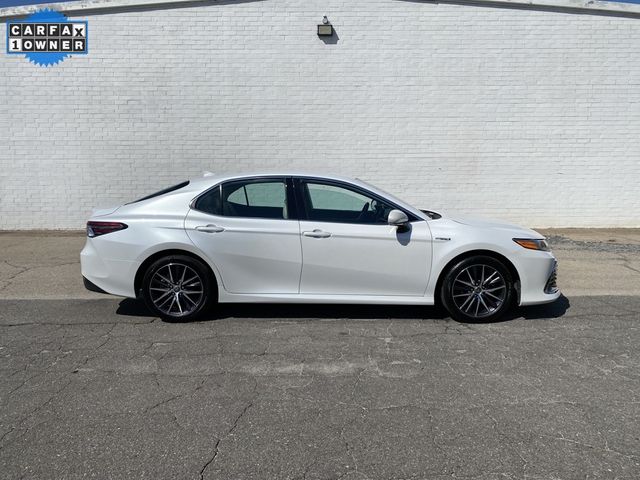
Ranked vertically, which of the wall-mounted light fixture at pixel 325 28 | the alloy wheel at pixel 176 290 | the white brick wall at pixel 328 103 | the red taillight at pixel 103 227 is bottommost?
the alloy wheel at pixel 176 290

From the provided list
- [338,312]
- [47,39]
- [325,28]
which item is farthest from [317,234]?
[47,39]

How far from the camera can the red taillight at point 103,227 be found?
5945mm

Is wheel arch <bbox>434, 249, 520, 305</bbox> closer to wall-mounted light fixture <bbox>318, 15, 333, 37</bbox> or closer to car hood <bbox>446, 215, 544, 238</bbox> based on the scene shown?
car hood <bbox>446, 215, 544, 238</bbox>

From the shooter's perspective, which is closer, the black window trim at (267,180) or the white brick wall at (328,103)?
the black window trim at (267,180)

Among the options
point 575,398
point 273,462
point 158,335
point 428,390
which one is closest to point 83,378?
point 158,335

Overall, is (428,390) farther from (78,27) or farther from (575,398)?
(78,27)

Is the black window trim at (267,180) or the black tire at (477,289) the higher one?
the black window trim at (267,180)

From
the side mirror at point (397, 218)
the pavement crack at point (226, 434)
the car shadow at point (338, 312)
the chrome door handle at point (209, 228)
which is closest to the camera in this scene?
the pavement crack at point (226, 434)

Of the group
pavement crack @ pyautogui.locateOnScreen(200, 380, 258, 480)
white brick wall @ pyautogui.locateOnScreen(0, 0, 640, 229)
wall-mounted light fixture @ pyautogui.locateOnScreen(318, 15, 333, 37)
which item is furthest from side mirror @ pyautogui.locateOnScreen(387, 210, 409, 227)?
wall-mounted light fixture @ pyautogui.locateOnScreen(318, 15, 333, 37)

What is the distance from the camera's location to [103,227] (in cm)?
598

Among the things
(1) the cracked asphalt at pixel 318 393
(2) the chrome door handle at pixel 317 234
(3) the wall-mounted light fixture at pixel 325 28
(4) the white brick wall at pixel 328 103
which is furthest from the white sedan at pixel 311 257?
(3) the wall-mounted light fixture at pixel 325 28

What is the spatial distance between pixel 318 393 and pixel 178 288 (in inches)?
89.7

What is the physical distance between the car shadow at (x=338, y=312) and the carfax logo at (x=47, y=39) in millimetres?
7019

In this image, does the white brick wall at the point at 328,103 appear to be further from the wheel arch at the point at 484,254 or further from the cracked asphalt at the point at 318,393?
the wheel arch at the point at 484,254
